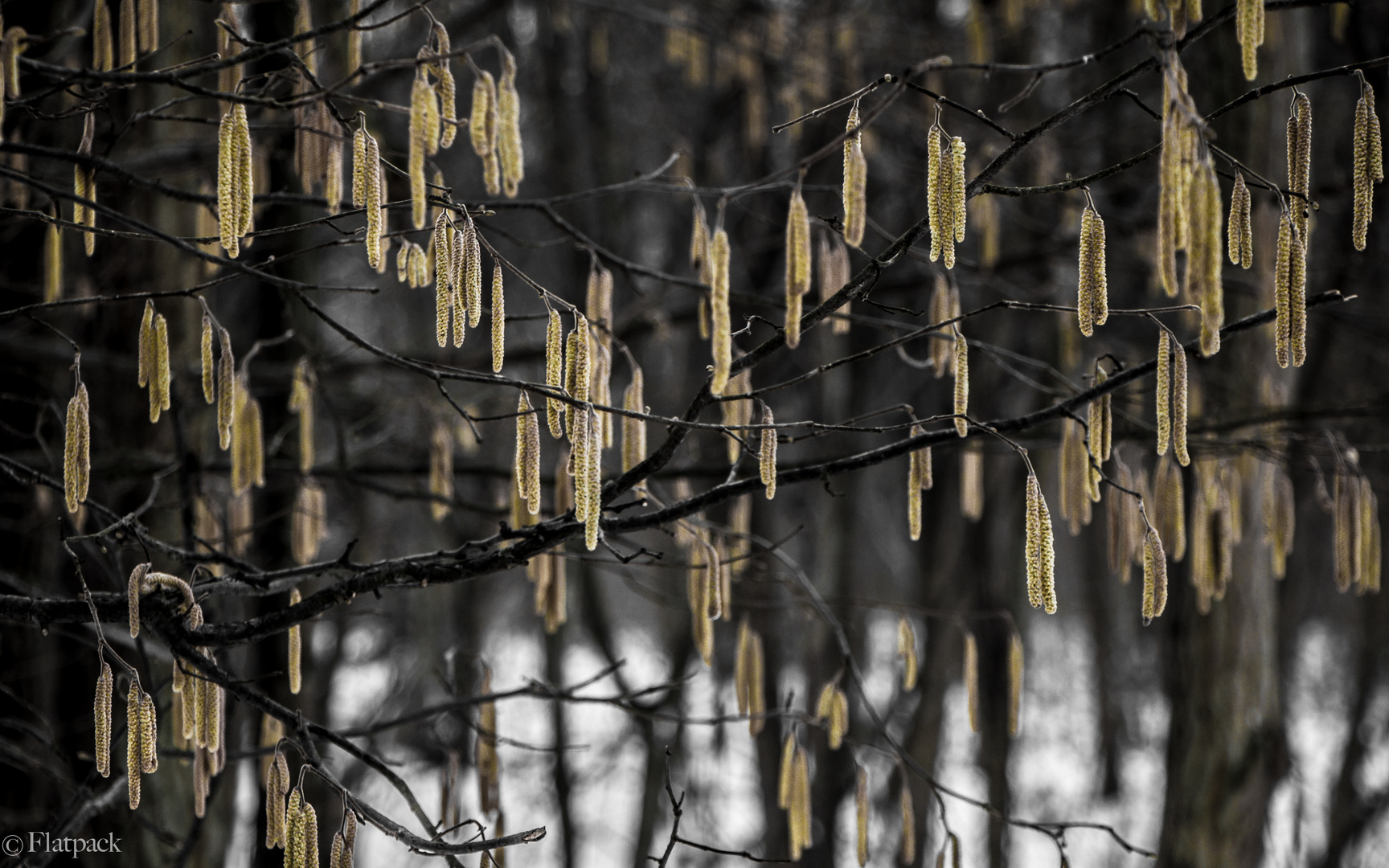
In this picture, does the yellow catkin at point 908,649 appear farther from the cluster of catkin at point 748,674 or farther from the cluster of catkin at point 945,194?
the cluster of catkin at point 945,194

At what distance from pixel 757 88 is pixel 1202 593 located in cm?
358

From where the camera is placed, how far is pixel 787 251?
1.51 meters

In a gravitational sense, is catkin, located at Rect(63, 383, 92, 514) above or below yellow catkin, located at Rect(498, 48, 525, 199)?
below

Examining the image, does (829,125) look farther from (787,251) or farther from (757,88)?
(787,251)

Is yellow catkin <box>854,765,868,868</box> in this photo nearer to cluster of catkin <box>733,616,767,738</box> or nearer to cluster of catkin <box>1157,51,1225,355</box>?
cluster of catkin <box>733,616,767,738</box>

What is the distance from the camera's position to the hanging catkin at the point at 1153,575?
5.85ft

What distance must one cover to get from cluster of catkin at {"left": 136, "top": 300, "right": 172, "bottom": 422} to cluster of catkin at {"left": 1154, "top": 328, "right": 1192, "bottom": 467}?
1.70 metres

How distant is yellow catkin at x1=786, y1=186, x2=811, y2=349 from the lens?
4.84 ft

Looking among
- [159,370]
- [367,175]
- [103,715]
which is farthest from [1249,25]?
[103,715]

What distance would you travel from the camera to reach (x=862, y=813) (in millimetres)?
2580

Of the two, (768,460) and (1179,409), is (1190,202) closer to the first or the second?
(1179,409)

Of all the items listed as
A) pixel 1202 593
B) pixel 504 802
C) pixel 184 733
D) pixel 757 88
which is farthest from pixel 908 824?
pixel 504 802

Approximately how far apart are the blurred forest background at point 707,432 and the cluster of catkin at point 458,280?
13 cm

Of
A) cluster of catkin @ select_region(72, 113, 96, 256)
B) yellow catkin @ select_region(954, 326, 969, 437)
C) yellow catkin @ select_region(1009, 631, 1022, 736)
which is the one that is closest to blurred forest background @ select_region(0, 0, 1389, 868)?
cluster of catkin @ select_region(72, 113, 96, 256)
